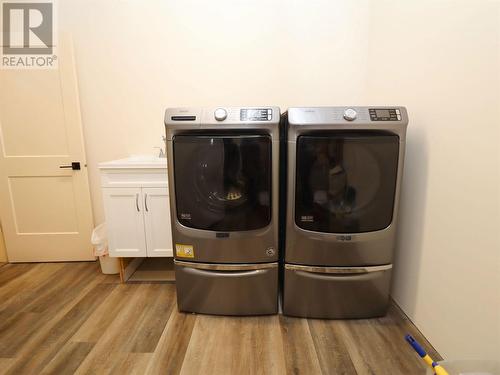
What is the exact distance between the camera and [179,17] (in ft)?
6.63

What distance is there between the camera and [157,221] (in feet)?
6.10

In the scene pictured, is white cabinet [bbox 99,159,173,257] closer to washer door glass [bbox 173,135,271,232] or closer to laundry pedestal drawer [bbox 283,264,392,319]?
washer door glass [bbox 173,135,271,232]

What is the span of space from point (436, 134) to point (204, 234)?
1337 millimetres

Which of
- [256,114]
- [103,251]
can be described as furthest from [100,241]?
[256,114]

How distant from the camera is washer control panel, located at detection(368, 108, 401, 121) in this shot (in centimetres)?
131

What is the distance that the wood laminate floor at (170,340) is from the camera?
4.11 ft

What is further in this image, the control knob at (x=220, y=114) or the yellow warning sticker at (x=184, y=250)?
the yellow warning sticker at (x=184, y=250)

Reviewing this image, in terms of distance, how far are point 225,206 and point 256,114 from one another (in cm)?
53

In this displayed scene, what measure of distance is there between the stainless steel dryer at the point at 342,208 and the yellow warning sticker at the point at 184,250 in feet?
1.84

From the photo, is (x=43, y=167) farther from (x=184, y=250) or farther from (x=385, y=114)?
(x=385, y=114)

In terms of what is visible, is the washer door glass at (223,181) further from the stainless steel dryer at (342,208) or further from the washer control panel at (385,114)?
the washer control panel at (385,114)

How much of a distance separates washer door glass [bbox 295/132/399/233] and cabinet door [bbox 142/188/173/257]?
966 millimetres

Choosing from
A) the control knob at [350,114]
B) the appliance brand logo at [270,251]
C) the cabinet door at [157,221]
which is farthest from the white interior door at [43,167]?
the control knob at [350,114]

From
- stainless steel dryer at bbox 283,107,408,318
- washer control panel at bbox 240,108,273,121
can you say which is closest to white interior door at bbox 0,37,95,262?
washer control panel at bbox 240,108,273,121
